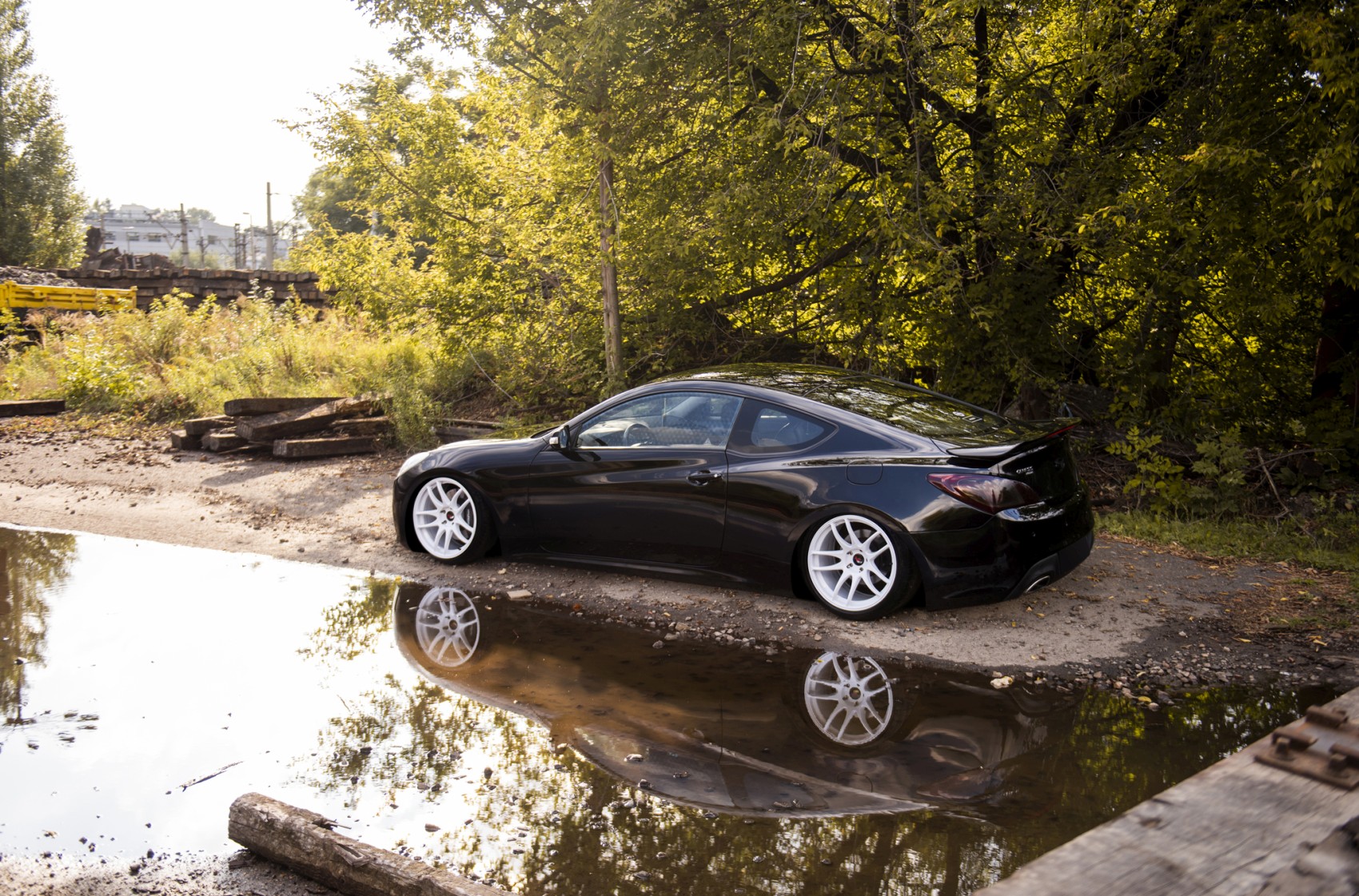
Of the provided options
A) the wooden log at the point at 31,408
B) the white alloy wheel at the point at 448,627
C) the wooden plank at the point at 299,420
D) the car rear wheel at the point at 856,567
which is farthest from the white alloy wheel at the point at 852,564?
the wooden log at the point at 31,408

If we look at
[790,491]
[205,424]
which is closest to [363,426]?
[205,424]

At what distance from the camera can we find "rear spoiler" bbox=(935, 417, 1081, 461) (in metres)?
5.64

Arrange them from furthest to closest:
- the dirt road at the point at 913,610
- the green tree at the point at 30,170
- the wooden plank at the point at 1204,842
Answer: the green tree at the point at 30,170
the dirt road at the point at 913,610
the wooden plank at the point at 1204,842

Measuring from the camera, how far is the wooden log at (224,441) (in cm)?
1234

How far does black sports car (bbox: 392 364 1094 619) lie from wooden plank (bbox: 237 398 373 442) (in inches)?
226

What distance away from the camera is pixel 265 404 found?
12.9 meters

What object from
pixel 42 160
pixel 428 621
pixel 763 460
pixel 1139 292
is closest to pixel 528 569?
pixel 428 621

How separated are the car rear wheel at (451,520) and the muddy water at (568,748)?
966 mm

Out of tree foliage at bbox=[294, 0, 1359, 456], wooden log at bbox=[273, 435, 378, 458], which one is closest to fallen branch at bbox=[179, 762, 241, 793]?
tree foliage at bbox=[294, 0, 1359, 456]

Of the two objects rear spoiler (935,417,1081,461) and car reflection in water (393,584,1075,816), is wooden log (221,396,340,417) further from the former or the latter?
rear spoiler (935,417,1081,461)

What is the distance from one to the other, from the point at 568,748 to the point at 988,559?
258 cm

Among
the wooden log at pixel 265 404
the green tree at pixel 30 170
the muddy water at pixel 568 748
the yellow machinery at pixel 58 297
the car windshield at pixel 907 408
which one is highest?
the green tree at pixel 30 170

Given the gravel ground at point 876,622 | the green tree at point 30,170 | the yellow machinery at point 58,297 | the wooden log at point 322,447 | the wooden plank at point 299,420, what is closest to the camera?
the gravel ground at point 876,622

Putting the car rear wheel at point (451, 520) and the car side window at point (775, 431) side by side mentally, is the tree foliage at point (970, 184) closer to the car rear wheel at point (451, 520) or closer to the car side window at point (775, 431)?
the car side window at point (775, 431)
